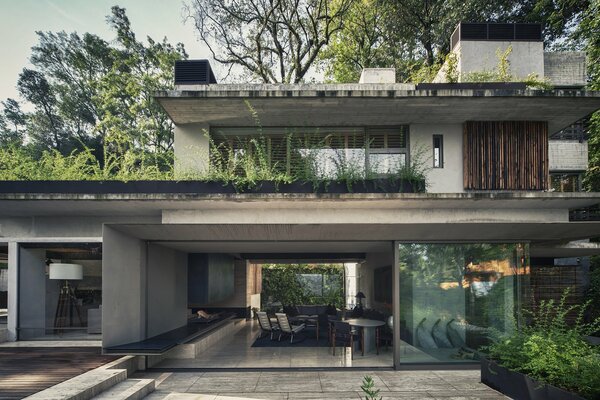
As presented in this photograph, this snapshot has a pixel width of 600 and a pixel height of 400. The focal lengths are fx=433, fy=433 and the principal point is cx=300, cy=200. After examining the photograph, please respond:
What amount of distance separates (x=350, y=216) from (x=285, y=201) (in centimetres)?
143

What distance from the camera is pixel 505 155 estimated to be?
10297mm

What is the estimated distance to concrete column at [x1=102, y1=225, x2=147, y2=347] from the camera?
820cm

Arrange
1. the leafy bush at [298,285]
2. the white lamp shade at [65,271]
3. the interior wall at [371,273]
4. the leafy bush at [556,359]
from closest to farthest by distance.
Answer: the leafy bush at [556,359], the white lamp shade at [65,271], the interior wall at [371,273], the leafy bush at [298,285]

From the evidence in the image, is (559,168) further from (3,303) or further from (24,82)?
(24,82)

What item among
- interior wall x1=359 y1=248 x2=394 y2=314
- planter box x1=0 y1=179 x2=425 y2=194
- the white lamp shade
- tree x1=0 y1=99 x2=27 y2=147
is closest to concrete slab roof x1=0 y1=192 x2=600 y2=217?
planter box x1=0 y1=179 x2=425 y2=194

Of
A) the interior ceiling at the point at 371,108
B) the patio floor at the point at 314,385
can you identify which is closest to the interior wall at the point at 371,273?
the patio floor at the point at 314,385

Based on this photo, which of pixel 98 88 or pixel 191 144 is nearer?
pixel 191 144

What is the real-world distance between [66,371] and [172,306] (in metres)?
5.11

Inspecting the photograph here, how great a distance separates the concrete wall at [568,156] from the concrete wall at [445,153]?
5991mm

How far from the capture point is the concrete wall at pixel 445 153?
10.3 metres

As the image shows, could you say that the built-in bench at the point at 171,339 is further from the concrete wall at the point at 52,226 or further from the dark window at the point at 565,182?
the dark window at the point at 565,182

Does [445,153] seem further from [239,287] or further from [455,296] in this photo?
[239,287]

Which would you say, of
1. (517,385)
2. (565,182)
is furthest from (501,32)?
(517,385)

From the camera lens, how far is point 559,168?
14.4 m
